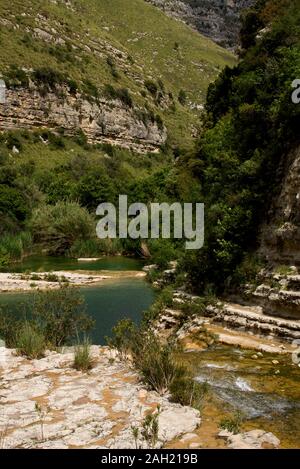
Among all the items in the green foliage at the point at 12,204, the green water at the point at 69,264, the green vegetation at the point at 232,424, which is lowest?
the green water at the point at 69,264

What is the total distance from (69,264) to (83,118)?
3539 centimetres

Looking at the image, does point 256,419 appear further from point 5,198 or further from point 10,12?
point 10,12

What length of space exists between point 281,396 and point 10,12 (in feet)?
250

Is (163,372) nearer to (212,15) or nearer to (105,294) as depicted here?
(105,294)

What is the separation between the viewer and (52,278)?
1233 inches

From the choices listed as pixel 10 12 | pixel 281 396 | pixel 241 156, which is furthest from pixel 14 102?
pixel 281 396

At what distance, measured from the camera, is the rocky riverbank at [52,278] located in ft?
97.8

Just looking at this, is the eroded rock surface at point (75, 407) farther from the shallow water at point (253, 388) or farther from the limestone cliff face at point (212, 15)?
the limestone cliff face at point (212, 15)

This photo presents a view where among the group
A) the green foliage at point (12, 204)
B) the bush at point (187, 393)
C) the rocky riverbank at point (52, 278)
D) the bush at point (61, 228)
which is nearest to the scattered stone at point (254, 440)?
the bush at point (187, 393)

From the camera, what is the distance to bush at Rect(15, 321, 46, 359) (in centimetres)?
967

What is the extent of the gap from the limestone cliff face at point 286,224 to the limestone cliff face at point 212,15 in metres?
146

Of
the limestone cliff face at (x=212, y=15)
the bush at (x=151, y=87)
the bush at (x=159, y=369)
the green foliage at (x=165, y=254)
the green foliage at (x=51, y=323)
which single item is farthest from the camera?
the limestone cliff face at (x=212, y=15)

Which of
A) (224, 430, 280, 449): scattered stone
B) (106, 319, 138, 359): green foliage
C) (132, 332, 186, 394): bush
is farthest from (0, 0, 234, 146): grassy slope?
(224, 430, 280, 449): scattered stone
